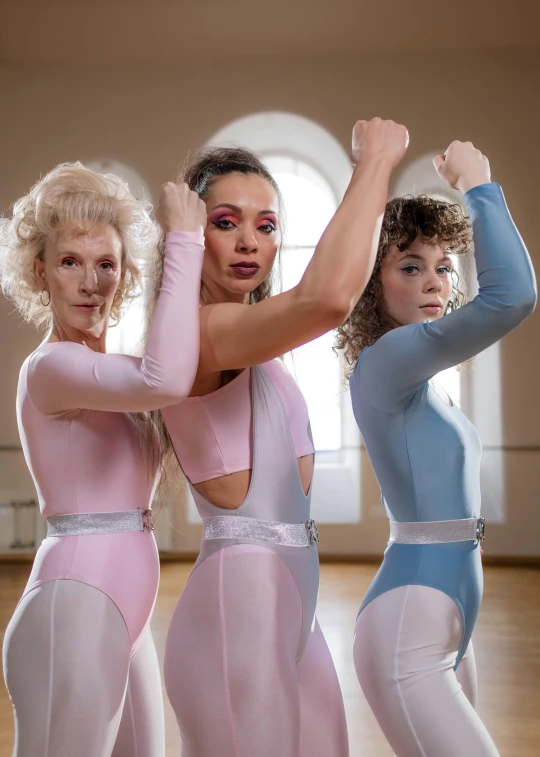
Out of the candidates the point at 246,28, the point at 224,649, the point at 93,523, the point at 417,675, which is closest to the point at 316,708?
the point at 417,675

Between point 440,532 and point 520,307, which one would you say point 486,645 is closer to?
point 440,532

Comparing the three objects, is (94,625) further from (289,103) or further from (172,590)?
(289,103)

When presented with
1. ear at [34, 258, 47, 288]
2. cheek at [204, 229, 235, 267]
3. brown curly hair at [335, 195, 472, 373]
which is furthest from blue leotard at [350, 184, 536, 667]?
ear at [34, 258, 47, 288]

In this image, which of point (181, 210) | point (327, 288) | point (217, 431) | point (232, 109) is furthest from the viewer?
point (232, 109)

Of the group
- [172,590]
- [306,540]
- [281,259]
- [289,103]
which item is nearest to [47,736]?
[306,540]

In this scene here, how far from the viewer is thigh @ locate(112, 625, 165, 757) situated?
5.86ft

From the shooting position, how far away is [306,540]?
1.63m

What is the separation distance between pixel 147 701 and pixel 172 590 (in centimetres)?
516

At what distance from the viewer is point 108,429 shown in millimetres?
1733

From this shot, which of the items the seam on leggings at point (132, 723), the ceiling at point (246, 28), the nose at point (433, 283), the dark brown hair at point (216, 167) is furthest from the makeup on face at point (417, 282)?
the ceiling at point (246, 28)

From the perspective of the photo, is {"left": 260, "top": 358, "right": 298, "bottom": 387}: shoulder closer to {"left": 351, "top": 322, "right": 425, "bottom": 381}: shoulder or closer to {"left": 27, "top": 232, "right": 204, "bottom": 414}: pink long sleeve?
{"left": 351, "top": 322, "right": 425, "bottom": 381}: shoulder

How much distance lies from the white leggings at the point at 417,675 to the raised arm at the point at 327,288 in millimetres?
588

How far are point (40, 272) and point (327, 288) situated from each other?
0.78 meters

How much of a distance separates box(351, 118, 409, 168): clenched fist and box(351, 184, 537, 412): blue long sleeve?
200mm
